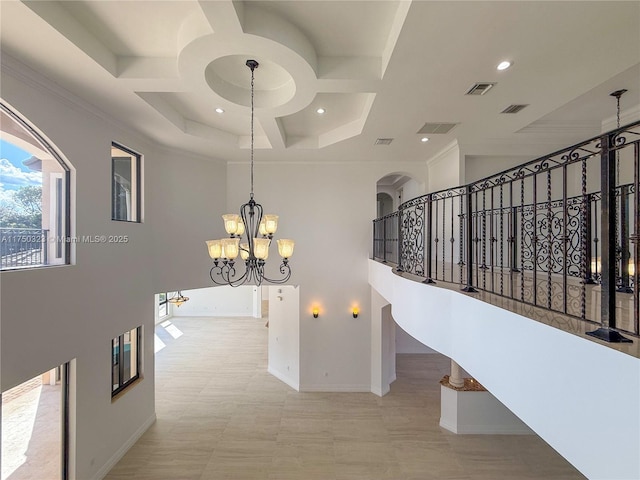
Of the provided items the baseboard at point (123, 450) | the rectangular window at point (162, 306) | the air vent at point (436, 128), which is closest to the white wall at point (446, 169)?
the air vent at point (436, 128)

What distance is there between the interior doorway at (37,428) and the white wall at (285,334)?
14.4 ft

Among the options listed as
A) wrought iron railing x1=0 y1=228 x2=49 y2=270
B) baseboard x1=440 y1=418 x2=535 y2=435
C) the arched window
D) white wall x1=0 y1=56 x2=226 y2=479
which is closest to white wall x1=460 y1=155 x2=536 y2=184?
baseboard x1=440 y1=418 x2=535 y2=435

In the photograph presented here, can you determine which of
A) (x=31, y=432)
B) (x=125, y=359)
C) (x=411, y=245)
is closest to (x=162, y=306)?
(x=125, y=359)

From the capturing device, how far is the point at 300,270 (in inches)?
280

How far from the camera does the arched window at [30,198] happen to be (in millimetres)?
3203

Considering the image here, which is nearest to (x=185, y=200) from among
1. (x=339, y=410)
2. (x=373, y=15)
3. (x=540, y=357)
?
(x=373, y=15)

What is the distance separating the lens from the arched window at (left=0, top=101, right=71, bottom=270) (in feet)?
10.5

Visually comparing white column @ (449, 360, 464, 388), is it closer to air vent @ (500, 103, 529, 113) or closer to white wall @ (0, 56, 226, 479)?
air vent @ (500, 103, 529, 113)

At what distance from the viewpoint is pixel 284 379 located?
24.5 feet

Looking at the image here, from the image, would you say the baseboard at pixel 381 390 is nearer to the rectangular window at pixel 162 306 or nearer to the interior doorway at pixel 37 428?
the interior doorway at pixel 37 428

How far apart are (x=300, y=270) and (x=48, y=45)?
558 cm

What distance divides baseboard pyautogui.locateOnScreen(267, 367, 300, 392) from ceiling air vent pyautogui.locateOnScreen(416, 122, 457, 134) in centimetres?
647

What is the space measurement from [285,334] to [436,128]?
6072mm

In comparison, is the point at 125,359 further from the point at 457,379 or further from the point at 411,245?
the point at 457,379
